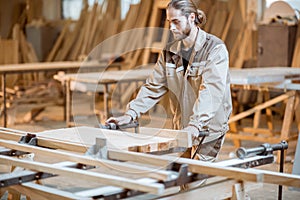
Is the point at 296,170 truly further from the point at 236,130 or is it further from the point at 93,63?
the point at 93,63

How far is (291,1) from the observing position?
352 inches

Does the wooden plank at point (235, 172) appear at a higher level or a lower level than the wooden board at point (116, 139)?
lower

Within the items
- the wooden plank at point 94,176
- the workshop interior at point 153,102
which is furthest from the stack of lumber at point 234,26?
the wooden plank at point 94,176

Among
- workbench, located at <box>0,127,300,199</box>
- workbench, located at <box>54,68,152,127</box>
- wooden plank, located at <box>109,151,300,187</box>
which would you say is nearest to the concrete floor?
workbench, located at <box>54,68,152,127</box>

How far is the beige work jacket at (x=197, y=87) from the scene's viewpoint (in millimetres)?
3857

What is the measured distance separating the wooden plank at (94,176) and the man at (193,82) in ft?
2.83

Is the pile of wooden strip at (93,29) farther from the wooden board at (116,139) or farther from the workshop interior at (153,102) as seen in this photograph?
the wooden board at (116,139)

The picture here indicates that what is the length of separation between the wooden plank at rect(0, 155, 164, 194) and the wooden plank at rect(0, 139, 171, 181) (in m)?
0.13

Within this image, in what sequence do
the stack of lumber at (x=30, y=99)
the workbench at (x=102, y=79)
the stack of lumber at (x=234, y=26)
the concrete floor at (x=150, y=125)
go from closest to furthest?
the concrete floor at (x=150, y=125)
the workbench at (x=102, y=79)
the stack of lumber at (x=30, y=99)
the stack of lumber at (x=234, y=26)

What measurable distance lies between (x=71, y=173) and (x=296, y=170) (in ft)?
9.08

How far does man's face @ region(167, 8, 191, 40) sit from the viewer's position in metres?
3.84

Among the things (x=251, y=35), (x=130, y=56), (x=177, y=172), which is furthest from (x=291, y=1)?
(x=177, y=172)

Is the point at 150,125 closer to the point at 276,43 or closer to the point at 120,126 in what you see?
the point at 276,43

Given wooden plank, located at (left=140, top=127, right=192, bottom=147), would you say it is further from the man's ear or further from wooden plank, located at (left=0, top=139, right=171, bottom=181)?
the man's ear
